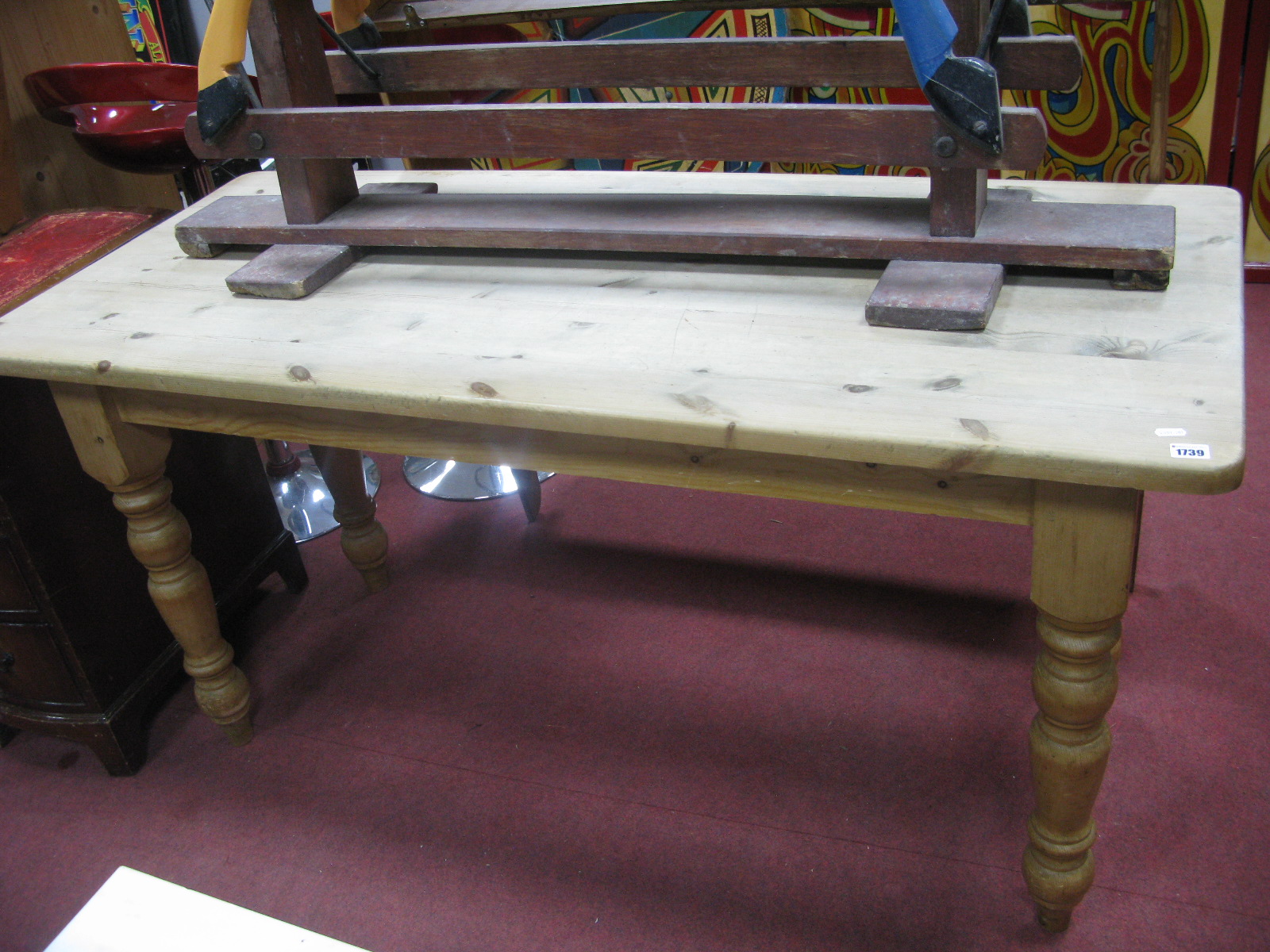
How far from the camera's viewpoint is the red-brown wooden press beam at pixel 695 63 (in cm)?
116

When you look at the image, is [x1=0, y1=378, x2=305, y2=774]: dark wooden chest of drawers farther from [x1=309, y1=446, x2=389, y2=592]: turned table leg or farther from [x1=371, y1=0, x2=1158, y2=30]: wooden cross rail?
[x1=371, y1=0, x2=1158, y2=30]: wooden cross rail

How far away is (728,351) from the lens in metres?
1.06

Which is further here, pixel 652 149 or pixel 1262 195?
pixel 1262 195

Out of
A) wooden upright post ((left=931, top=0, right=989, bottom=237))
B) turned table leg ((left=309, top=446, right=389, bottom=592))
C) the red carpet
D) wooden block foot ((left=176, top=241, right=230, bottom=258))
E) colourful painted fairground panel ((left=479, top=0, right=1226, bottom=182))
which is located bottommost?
the red carpet

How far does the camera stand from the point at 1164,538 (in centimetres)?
195

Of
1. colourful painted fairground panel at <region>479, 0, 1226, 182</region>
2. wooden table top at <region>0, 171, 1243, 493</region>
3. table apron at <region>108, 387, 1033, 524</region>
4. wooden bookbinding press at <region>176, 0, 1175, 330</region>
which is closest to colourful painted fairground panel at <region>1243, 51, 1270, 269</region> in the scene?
colourful painted fairground panel at <region>479, 0, 1226, 182</region>

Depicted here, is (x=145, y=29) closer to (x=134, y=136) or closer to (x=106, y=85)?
(x=106, y=85)

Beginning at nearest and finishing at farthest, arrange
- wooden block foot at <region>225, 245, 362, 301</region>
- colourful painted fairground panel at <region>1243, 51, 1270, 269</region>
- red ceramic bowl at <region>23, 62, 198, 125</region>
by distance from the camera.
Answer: wooden block foot at <region>225, 245, 362, 301</region>, red ceramic bowl at <region>23, 62, 198, 125</region>, colourful painted fairground panel at <region>1243, 51, 1270, 269</region>

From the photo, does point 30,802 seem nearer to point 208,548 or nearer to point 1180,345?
point 208,548

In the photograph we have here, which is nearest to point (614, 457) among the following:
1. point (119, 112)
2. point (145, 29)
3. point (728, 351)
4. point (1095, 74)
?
point (728, 351)

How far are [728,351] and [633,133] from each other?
0.30m

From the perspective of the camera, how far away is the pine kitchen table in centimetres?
90

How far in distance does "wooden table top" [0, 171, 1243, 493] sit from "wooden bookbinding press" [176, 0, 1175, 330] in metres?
0.05

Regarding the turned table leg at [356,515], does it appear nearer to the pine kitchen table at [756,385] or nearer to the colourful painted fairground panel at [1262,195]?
the pine kitchen table at [756,385]
